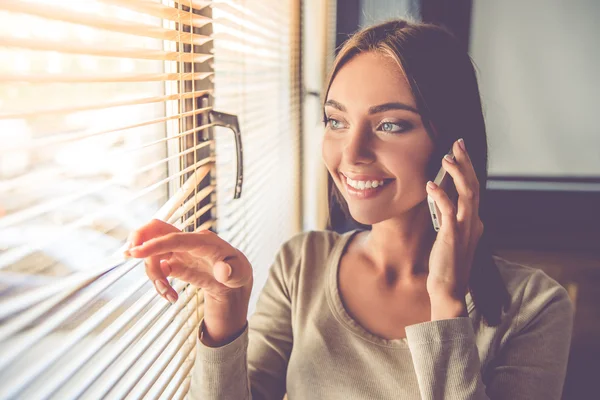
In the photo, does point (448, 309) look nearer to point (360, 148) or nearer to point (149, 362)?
point (360, 148)

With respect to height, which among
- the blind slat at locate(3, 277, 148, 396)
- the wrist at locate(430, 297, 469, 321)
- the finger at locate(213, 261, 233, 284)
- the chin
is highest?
the chin

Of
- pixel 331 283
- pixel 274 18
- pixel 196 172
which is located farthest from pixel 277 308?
pixel 274 18

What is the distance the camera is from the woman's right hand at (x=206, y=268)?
72cm

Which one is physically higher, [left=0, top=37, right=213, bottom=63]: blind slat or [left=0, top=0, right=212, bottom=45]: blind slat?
[left=0, top=0, right=212, bottom=45]: blind slat

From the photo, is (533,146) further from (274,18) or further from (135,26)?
(135,26)

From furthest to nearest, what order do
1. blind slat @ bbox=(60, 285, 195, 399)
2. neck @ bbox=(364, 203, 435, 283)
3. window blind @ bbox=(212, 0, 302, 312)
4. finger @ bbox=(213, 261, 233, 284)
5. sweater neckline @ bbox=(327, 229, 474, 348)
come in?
window blind @ bbox=(212, 0, 302, 312), neck @ bbox=(364, 203, 435, 283), sweater neckline @ bbox=(327, 229, 474, 348), finger @ bbox=(213, 261, 233, 284), blind slat @ bbox=(60, 285, 195, 399)

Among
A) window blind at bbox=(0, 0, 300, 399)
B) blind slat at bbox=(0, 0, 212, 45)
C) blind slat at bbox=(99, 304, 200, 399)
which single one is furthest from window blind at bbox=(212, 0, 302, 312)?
blind slat at bbox=(99, 304, 200, 399)

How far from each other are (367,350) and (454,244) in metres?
0.27

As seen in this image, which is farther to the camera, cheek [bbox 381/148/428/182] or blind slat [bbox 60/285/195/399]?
cheek [bbox 381/148/428/182]

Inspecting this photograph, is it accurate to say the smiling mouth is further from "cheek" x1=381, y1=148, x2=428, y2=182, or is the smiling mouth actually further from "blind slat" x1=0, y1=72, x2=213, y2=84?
"blind slat" x1=0, y1=72, x2=213, y2=84

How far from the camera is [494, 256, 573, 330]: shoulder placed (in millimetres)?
1018

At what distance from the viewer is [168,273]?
2.65 ft

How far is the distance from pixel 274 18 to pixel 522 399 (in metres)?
1.44

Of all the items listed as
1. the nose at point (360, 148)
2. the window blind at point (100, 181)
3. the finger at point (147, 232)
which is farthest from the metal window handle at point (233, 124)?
the finger at point (147, 232)
